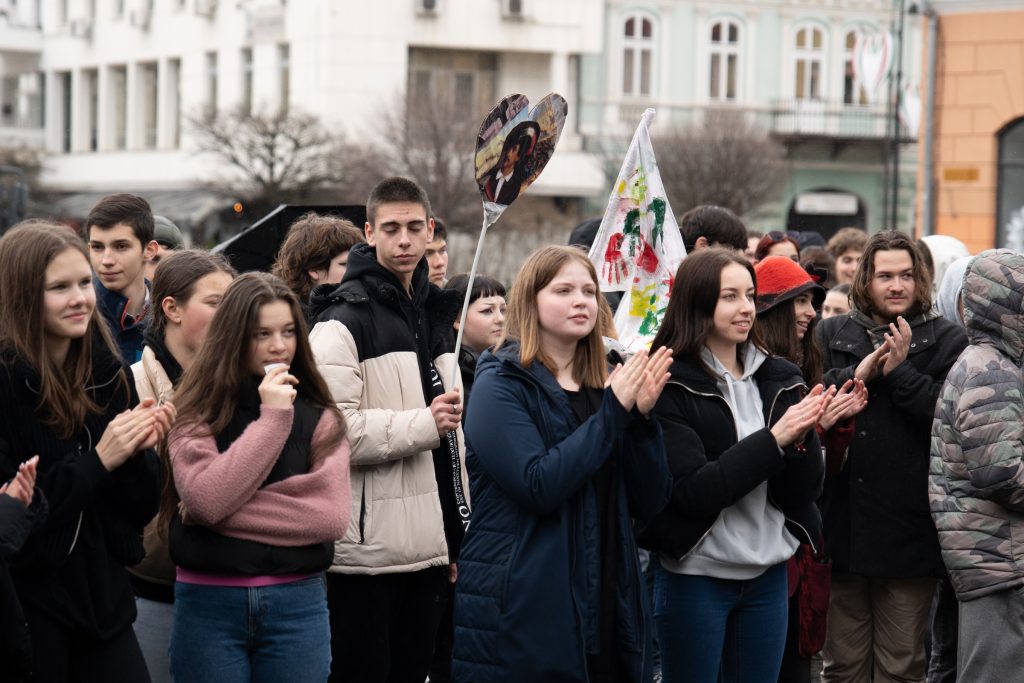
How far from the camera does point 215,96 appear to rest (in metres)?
48.2

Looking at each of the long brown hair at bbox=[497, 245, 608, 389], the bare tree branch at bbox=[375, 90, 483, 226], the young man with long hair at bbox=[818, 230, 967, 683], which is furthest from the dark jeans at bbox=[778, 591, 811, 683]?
the bare tree branch at bbox=[375, 90, 483, 226]

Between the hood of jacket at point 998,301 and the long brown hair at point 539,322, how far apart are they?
1555 mm

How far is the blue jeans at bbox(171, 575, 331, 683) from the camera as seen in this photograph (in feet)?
17.0

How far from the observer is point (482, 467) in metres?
5.53

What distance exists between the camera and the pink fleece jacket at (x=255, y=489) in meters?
5.12

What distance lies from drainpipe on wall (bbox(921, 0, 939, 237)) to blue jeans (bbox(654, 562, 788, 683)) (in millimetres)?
19401

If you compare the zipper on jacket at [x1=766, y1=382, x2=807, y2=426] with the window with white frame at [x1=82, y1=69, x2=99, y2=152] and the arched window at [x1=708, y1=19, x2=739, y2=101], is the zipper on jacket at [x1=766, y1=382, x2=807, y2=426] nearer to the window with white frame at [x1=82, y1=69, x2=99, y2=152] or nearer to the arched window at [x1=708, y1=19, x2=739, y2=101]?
the arched window at [x1=708, y1=19, x2=739, y2=101]

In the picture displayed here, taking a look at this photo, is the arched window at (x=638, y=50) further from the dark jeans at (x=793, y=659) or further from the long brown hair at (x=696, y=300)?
the long brown hair at (x=696, y=300)

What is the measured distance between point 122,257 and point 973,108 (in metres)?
20.1

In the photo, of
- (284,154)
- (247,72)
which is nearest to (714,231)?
(284,154)

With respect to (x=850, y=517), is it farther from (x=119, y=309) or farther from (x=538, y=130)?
(x=119, y=309)

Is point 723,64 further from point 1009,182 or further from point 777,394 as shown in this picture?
point 777,394

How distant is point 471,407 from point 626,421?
55cm

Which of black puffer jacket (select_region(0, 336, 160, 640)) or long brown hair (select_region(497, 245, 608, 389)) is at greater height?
long brown hair (select_region(497, 245, 608, 389))
